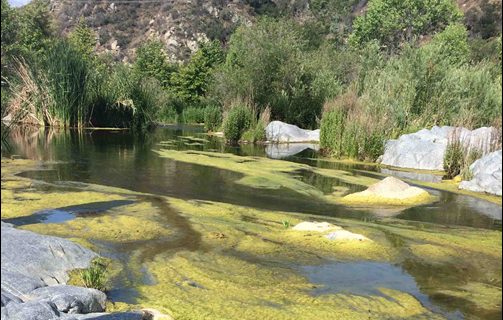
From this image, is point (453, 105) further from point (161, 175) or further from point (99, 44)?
point (99, 44)

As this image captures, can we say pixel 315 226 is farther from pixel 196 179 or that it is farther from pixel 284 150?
pixel 284 150

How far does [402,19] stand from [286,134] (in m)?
38.8

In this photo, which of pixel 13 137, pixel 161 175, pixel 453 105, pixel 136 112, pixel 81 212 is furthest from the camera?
pixel 136 112

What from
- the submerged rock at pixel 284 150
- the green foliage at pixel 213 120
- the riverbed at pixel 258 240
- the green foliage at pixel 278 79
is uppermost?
the green foliage at pixel 278 79

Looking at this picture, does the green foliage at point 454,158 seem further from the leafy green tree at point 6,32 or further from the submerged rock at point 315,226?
the leafy green tree at point 6,32

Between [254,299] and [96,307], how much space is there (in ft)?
3.71

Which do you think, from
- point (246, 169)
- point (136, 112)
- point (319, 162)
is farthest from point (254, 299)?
point (136, 112)

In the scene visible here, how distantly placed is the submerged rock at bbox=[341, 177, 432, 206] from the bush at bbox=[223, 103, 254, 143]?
929 cm

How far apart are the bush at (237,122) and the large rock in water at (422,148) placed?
568cm

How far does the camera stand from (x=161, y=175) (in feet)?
30.2

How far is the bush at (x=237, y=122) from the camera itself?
16859mm

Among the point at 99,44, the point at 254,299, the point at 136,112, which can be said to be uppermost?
the point at 99,44

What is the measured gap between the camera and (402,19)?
51.5m

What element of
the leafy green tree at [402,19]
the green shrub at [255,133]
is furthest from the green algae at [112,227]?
the leafy green tree at [402,19]
